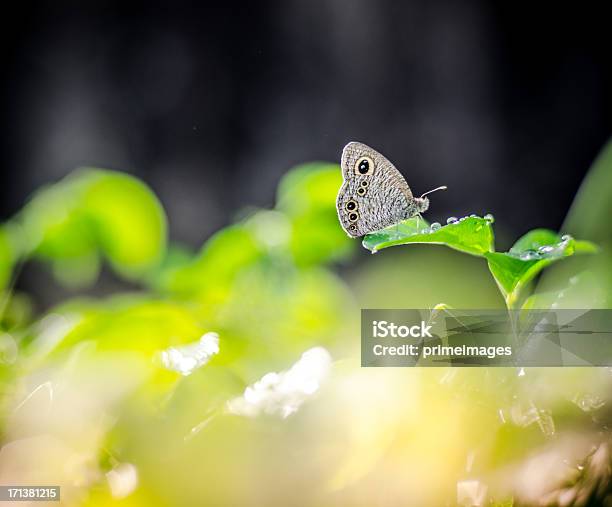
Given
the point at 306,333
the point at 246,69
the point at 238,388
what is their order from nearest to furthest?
the point at 238,388
the point at 306,333
the point at 246,69

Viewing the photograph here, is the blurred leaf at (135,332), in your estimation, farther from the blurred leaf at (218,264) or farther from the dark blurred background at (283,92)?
the dark blurred background at (283,92)

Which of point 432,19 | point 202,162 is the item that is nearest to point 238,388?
point 202,162

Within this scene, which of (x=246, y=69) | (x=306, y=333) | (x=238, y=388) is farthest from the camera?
(x=246, y=69)

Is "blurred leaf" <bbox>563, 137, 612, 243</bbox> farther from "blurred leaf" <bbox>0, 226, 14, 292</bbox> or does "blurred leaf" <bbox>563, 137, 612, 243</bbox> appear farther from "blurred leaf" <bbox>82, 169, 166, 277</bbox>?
"blurred leaf" <bbox>0, 226, 14, 292</bbox>

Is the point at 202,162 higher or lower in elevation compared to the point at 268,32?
lower

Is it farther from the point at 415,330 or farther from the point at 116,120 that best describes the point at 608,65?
the point at 116,120

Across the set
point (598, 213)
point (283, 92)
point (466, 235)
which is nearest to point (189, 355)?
point (466, 235)

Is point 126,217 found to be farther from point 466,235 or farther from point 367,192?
point 466,235
